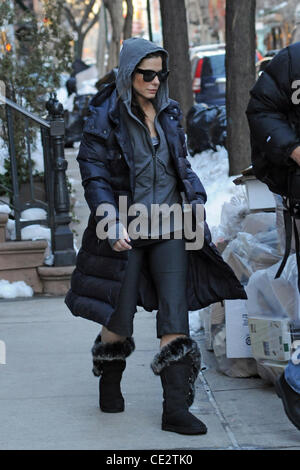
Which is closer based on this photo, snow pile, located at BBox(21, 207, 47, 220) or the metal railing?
the metal railing

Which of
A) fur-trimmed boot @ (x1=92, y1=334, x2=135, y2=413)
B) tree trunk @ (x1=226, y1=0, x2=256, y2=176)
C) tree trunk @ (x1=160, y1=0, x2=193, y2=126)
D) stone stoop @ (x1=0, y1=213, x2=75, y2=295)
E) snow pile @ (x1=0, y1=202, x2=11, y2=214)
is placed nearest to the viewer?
fur-trimmed boot @ (x1=92, y1=334, x2=135, y2=413)

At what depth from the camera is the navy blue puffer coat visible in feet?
14.7

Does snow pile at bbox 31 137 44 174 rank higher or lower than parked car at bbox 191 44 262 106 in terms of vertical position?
lower

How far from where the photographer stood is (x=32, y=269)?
7.88m

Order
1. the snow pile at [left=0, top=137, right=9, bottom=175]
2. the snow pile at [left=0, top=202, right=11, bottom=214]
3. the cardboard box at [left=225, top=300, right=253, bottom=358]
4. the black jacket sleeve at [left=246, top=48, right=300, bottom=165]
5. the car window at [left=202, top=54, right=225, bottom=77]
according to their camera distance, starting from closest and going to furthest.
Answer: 1. the black jacket sleeve at [left=246, top=48, right=300, bottom=165]
2. the cardboard box at [left=225, top=300, right=253, bottom=358]
3. the snow pile at [left=0, top=202, right=11, bottom=214]
4. the snow pile at [left=0, top=137, right=9, bottom=175]
5. the car window at [left=202, top=54, right=225, bottom=77]

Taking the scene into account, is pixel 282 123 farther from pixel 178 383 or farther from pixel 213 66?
pixel 213 66

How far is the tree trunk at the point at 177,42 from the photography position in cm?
1327

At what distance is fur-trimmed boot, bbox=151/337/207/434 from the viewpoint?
14.5ft

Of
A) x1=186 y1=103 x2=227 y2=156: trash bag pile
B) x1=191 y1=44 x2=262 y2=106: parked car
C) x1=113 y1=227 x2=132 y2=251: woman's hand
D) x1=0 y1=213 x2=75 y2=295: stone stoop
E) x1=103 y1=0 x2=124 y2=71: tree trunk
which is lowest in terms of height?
x1=0 y1=213 x2=75 y2=295: stone stoop

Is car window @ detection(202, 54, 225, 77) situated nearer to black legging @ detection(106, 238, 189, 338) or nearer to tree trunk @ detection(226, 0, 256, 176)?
tree trunk @ detection(226, 0, 256, 176)

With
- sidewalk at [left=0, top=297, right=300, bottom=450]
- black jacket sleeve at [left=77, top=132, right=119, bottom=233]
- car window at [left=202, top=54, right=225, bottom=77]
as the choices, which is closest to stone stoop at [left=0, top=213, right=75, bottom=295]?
sidewalk at [left=0, top=297, right=300, bottom=450]

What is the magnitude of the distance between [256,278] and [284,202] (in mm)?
731

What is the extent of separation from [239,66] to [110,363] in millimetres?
6584

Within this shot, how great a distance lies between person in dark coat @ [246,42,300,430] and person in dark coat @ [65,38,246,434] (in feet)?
1.44
